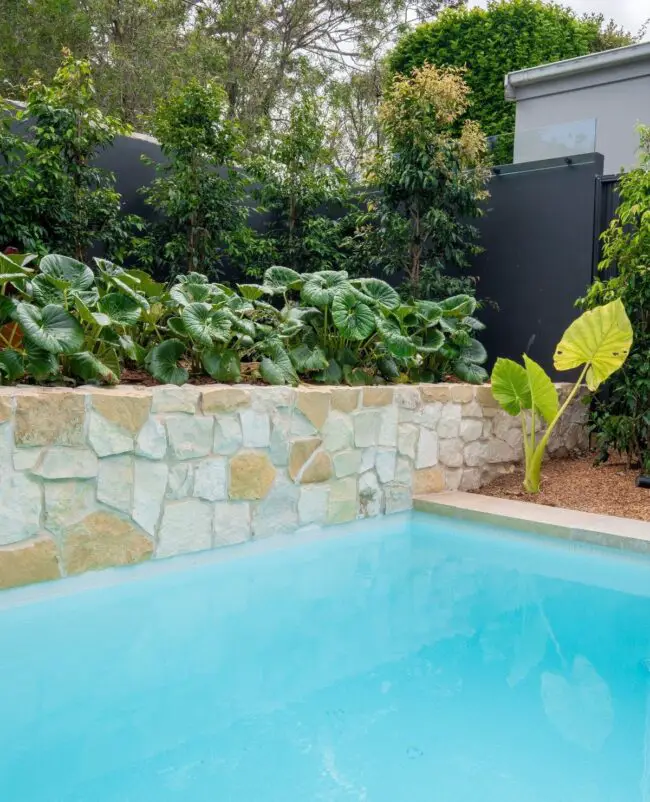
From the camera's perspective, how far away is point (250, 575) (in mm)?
4348

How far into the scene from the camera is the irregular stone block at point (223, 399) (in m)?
4.42

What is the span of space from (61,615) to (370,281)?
343 cm

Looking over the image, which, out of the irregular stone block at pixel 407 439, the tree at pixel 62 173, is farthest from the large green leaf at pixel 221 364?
the tree at pixel 62 173

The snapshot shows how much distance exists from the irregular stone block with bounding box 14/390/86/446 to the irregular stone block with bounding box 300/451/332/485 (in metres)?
1.61

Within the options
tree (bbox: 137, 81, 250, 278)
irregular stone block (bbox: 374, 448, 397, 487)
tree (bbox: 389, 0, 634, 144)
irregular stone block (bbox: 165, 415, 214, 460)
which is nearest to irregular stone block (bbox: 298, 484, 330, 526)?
irregular stone block (bbox: 374, 448, 397, 487)

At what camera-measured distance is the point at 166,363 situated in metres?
4.71

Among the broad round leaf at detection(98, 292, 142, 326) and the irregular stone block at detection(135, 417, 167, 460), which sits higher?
the broad round leaf at detection(98, 292, 142, 326)

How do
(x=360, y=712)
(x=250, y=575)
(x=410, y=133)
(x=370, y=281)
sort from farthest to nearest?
(x=410, y=133) < (x=370, y=281) < (x=250, y=575) < (x=360, y=712)

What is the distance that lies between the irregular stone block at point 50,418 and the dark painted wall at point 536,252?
4.83 m

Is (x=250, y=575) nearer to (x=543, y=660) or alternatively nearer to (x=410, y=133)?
(x=543, y=660)

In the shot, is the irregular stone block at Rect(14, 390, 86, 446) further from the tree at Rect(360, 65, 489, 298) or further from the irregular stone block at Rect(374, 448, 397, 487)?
the tree at Rect(360, 65, 489, 298)

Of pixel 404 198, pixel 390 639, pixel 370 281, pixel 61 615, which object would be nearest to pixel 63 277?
pixel 61 615

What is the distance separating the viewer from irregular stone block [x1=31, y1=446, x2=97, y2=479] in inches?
147

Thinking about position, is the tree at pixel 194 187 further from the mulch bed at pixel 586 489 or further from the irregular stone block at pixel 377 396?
the mulch bed at pixel 586 489
